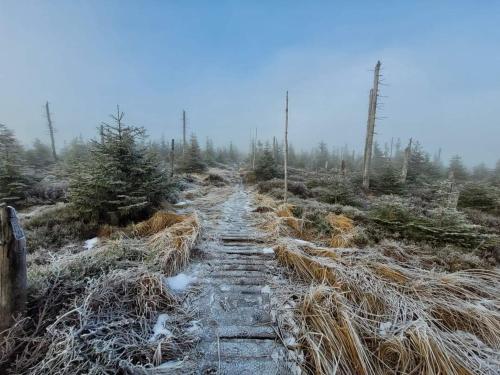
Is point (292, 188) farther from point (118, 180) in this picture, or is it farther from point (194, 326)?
point (194, 326)

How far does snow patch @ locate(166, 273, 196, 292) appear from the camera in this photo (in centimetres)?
285

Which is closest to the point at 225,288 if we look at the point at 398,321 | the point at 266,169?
the point at 398,321

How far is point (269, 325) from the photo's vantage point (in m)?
2.24

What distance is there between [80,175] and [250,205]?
16.2 ft

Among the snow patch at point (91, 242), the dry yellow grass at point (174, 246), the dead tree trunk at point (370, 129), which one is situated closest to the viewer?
the dry yellow grass at point (174, 246)

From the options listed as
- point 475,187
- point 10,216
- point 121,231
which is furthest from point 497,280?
point 475,187

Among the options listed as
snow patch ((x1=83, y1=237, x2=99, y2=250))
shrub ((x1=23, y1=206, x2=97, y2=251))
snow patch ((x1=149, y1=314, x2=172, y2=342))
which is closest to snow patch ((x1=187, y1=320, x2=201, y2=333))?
snow patch ((x1=149, y1=314, x2=172, y2=342))

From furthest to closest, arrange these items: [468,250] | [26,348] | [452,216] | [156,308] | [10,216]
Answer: [452,216] < [468,250] < [156,308] < [10,216] < [26,348]

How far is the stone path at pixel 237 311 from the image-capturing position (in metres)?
1.84

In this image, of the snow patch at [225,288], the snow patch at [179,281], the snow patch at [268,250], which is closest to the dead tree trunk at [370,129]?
the snow patch at [268,250]

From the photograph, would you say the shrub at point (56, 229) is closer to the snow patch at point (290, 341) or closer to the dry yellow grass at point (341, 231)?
the snow patch at point (290, 341)

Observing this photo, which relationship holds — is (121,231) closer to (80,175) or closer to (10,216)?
(80,175)

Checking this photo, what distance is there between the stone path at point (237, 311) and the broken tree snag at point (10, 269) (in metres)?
1.48

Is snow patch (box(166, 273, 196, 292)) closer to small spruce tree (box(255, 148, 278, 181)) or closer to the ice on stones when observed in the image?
the ice on stones
